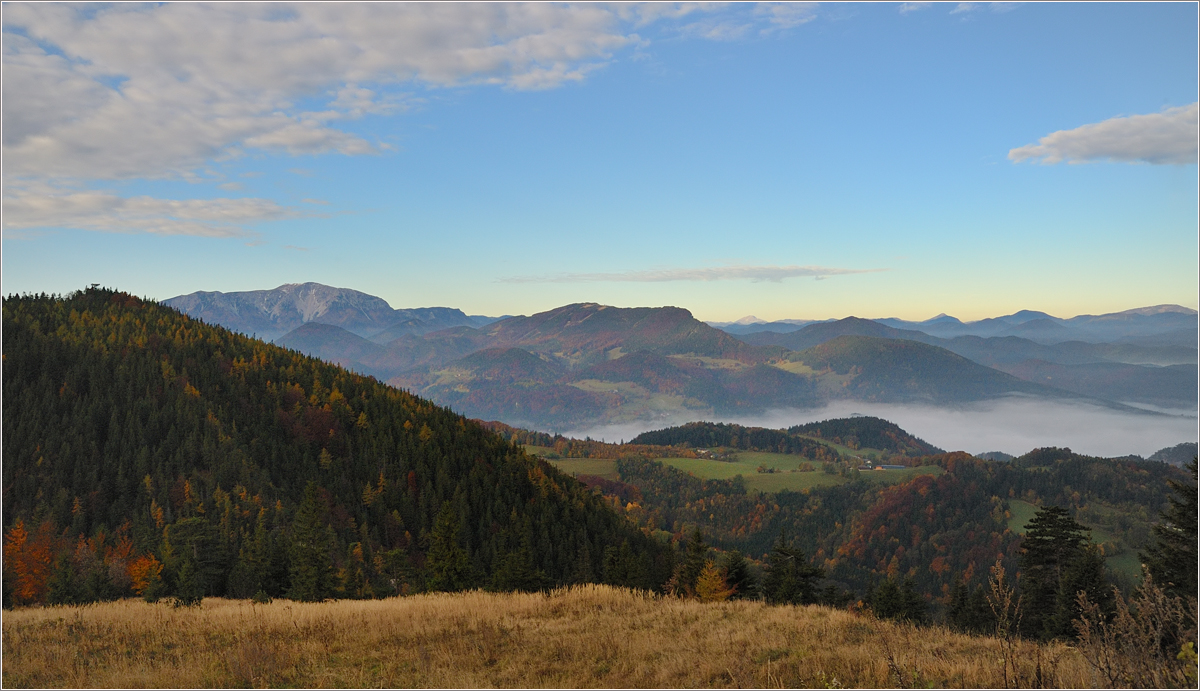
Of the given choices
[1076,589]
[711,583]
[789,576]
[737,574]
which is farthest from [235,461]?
[1076,589]

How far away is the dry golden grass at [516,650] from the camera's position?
40.6 feet

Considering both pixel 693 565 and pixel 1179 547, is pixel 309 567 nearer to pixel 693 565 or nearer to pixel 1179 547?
pixel 693 565

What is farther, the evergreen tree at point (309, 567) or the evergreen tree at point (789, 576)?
the evergreen tree at point (789, 576)

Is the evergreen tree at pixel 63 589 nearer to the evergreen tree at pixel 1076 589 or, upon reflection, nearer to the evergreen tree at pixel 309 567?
the evergreen tree at pixel 309 567

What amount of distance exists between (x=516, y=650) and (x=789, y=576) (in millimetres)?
45438

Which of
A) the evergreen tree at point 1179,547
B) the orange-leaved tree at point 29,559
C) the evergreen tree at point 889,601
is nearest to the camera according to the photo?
the evergreen tree at point 1179,547

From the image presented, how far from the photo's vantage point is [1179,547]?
131ft

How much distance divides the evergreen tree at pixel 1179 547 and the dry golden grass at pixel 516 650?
115 feet

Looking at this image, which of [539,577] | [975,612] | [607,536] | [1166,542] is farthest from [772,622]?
[607,536]

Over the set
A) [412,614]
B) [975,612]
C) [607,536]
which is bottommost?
[607,536]

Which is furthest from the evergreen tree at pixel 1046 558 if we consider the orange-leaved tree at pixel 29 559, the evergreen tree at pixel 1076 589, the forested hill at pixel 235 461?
the orange-leaved tree at pixel 29 559

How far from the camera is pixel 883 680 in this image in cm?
1153

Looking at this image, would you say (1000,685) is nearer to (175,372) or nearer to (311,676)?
(311,676)

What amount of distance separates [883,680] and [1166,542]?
4561cm
